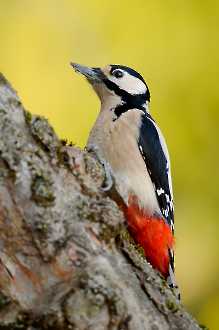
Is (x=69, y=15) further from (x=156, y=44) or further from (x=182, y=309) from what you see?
(x=182, y=309)

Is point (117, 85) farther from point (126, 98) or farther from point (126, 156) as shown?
point (126, 156)

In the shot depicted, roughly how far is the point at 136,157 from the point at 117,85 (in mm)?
502

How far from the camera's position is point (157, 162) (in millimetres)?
4039

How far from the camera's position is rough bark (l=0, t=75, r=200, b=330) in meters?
2.30

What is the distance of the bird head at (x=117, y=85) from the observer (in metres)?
4.25

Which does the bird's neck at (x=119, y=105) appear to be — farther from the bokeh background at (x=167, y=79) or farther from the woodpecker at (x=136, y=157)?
the bokeh background at (x=167, y=79)

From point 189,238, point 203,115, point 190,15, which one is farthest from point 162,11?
point 189,238

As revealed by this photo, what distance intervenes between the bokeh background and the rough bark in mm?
2904

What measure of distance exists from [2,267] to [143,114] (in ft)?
6.49

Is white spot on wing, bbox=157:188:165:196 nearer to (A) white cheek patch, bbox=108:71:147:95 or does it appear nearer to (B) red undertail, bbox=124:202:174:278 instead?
(B) red undertail, bbox=124:202:174:278

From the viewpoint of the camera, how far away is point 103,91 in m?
4.27

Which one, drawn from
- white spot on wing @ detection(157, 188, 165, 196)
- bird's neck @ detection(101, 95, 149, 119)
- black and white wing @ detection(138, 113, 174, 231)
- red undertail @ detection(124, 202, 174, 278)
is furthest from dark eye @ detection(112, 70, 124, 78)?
red undertail @ detection(124, 202, 174, 278)

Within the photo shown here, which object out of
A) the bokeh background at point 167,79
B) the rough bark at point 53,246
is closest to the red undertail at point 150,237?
the rough bark at point 53,246

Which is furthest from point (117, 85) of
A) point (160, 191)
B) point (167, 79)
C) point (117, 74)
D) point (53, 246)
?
point (53, 246)
